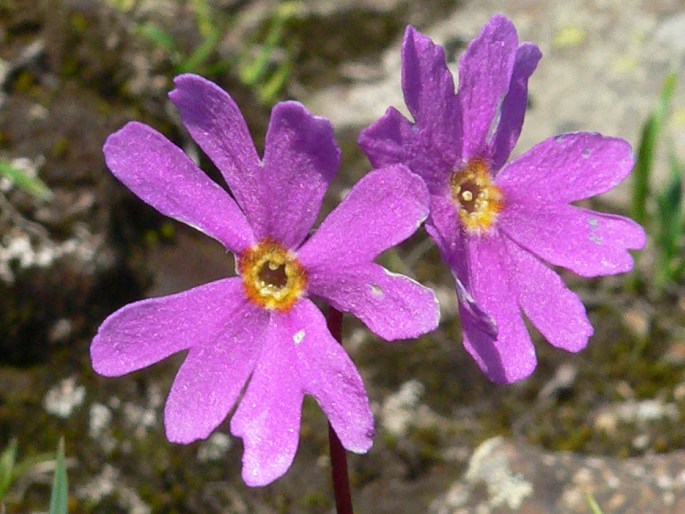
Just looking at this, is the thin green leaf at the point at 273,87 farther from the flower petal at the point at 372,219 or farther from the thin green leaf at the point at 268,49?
the flower petal at the point at 372,219

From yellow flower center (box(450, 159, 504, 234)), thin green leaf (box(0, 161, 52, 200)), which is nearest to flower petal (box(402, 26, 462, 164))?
yellow flower center (box(450, 159, 504, 234))

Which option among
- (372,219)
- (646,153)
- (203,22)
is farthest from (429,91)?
(203,22)

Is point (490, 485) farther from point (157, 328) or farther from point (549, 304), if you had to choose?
point (157, 328)

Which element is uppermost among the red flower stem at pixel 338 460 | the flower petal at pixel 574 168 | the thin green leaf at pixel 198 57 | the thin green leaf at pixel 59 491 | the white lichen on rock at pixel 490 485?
the flower petal at pixel 574 168

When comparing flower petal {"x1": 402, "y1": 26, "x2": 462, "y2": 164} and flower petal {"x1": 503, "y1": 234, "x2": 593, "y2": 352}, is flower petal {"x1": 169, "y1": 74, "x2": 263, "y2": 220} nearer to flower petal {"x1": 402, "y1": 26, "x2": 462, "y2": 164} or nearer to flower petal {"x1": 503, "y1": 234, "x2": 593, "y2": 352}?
flower petal {"x1": 402, "y1": 26, "x2": 462, "y2": 164}

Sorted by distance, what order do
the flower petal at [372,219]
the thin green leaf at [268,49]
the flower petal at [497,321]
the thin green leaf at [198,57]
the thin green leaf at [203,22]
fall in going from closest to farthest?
the flower petal at [372,219] < the flower petal at [497,321] < the thin green leaf at [198,57] < the thin green leaf at [268,49] < the thin green leaf at [203,22]

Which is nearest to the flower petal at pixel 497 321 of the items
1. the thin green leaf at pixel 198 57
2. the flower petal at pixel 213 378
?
the flower petal at pixel 213 378

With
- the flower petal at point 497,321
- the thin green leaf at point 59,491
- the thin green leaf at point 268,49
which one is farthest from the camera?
the thin green leaf at point 268,49

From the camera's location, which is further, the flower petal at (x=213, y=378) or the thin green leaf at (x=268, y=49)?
the thin green leaf at (x=268, y=49)

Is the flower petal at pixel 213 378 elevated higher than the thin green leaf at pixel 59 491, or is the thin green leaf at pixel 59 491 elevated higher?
the flower petal at pixel 213 378
